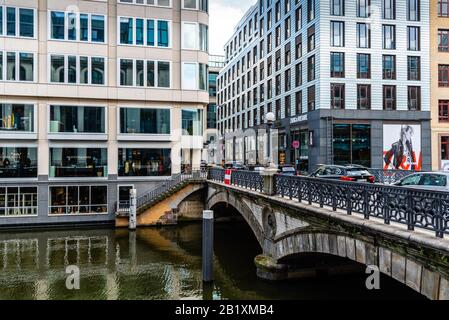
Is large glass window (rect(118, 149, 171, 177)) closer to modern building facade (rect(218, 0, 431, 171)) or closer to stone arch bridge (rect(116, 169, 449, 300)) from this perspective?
stone arch bridge (rect(116, 169, 449, 300))

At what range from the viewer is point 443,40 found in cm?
4025

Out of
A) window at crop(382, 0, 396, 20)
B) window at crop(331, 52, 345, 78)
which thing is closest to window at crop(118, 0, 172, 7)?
window at crop(331, 52, 345, 78)

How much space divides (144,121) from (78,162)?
226 inches

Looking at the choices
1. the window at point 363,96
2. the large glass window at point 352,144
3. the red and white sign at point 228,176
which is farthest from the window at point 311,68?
the red and white sign at point 228,176

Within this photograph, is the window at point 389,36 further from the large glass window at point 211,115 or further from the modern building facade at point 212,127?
the large glass window at point 211,115

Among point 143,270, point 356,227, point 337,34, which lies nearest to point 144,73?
point 143,270

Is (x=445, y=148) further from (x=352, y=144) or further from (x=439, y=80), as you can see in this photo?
(x=352, y=144)

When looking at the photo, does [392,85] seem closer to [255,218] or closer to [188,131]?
[188,131]

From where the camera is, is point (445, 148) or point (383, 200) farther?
point (445, 148)

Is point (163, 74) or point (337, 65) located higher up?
point (337, 65)

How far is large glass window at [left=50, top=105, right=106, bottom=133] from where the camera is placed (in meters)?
28.7

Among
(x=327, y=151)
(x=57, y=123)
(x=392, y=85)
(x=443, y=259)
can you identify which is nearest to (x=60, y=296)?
(x=443, y=259)

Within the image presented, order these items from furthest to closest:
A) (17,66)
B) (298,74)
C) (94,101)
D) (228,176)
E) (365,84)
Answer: (298,74)
(365,84)
(94,101)
(17,66)
(228,176)

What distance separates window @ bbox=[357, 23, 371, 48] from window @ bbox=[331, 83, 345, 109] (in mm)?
4706
